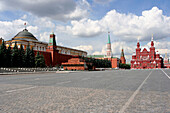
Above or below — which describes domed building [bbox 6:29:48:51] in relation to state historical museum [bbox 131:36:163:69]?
→ above

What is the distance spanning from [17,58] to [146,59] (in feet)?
329

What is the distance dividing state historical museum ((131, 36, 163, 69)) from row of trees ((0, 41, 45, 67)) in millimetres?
88073

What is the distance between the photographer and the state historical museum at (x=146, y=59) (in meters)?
124

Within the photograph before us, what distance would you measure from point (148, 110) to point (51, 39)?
83.8 metres

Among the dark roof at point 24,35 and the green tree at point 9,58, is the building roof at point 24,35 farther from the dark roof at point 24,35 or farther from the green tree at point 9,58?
the green tree at point 9,58

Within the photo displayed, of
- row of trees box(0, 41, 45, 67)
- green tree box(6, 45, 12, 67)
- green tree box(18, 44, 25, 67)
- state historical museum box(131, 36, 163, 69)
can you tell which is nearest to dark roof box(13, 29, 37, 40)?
row of trees box(0, 41, 45, 67)

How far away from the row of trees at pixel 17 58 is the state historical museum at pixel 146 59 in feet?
289

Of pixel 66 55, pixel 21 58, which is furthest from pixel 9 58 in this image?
pixel 66 55

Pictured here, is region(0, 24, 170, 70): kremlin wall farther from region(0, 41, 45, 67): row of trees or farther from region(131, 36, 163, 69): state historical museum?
region(0, 41, 45, 67): row of trees

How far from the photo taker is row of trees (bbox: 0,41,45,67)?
1848 inches

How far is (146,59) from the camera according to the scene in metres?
128

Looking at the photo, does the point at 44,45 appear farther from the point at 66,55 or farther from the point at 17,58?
the point at 17,58

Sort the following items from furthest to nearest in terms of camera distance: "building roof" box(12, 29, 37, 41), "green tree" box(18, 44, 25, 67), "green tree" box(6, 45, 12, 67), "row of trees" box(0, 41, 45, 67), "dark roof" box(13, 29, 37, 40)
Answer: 1. "dark roof" box(13, 29, 37, 40)
2. "building roof" box(12, 29, 37, 41)
3. "green tree" box(18, 44, 25, 67)
4. "green tree" box(6, 45, 12, 67)
5. "row of trees" box(0, 41, 45, 67)

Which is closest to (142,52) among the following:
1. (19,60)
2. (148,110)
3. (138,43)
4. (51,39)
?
(138,43)
